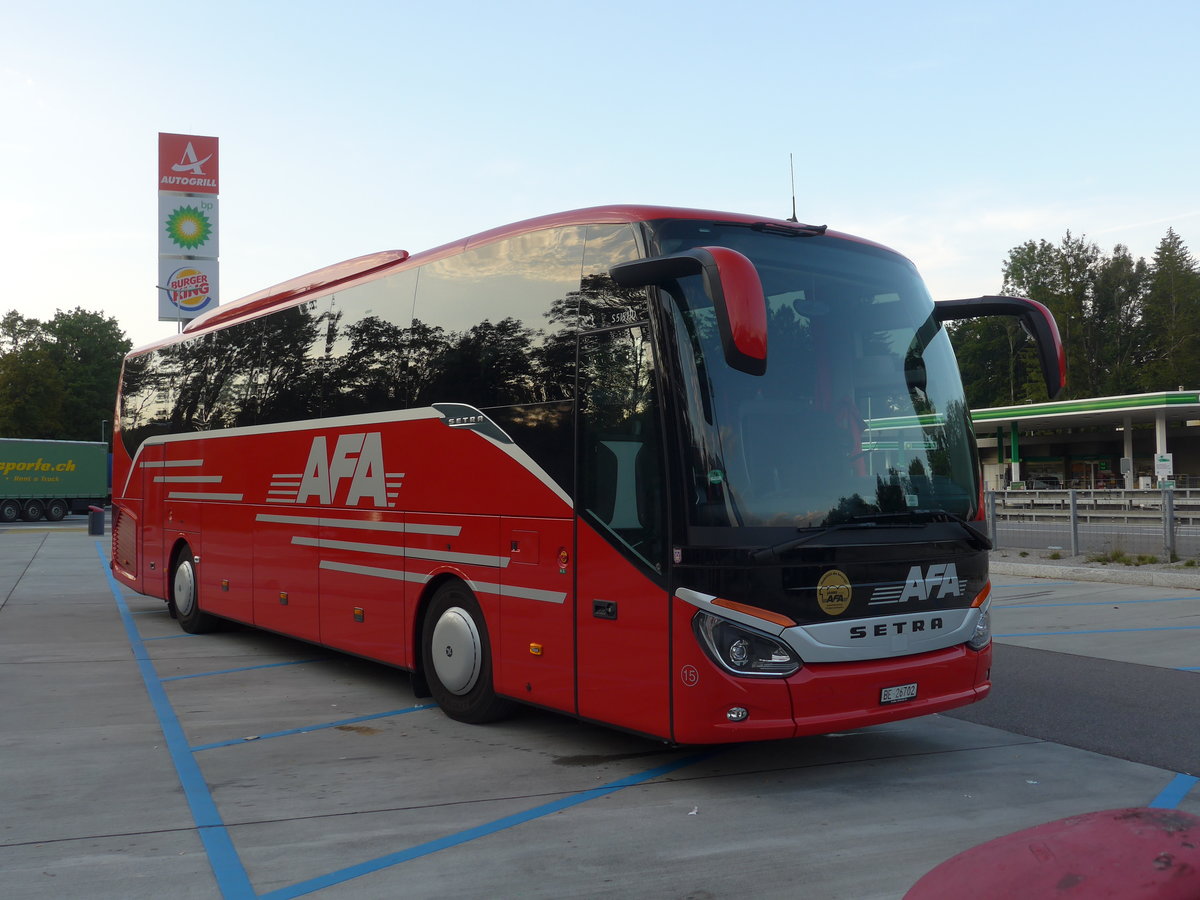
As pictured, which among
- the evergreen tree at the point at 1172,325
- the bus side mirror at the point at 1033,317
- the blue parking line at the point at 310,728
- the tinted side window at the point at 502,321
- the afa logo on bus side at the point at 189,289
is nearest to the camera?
the tinted side window at the point at 502,321

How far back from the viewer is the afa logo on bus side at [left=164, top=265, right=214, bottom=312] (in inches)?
1222

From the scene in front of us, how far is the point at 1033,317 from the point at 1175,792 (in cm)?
303

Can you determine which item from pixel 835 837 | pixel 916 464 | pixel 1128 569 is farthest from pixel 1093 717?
pixel 1128 569

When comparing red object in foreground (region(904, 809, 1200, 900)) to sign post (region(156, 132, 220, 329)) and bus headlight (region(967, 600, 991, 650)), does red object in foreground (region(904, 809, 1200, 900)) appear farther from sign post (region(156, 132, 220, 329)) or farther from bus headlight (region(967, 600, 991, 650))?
sign post (region(156, 132, 220, 329))

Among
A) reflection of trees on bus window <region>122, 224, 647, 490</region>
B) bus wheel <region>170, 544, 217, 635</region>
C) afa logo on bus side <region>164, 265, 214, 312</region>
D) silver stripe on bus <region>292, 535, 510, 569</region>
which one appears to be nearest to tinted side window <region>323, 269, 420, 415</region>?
reflection of trees on bus window <region>122, 224, 647, 490</region>

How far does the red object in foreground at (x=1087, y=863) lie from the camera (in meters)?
1.83

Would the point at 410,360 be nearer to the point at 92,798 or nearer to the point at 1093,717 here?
the point at 92,798

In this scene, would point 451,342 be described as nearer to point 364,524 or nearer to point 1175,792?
point 364,524

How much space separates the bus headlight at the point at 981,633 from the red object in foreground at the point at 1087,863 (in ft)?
15.1

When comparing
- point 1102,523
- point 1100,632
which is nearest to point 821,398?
point 1100,632

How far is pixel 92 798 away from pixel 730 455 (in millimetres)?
3866

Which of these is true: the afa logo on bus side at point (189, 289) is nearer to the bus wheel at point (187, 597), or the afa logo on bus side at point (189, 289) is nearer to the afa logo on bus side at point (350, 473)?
the bus wheel at point (187, 597)

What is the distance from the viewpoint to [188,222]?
104 ft

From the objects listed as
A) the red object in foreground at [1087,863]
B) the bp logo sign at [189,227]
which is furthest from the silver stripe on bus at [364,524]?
the bp logo sign at [189,227]
